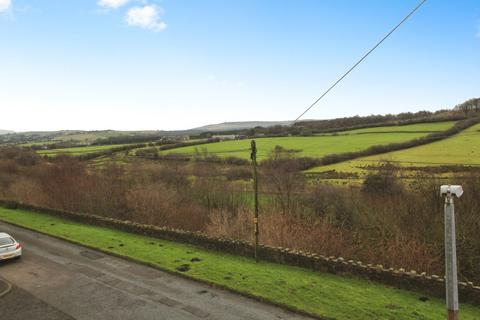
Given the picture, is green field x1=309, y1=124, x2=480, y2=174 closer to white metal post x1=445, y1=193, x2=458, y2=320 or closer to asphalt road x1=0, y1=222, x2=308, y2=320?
asphalt road x1=0, y1=222, x2=308, y2=320

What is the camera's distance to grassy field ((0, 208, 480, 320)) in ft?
40.9

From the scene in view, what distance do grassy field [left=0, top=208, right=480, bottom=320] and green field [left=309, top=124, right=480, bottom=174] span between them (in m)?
28.9

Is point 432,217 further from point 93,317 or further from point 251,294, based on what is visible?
point 93,317

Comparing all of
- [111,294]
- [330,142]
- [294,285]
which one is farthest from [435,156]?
[111,294]

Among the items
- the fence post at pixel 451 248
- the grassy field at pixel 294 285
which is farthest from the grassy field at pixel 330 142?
the fence post at pixel 451 248

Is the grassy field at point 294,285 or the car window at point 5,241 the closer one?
the grassy field at point 294,285

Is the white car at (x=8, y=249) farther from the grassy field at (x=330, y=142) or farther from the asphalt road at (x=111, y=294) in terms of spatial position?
the grassy field at (x=330, y=142)

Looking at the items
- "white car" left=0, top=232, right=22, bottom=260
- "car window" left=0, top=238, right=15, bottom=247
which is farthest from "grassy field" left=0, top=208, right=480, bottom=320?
"car window" left=0, top=238, right=15, bottom=247

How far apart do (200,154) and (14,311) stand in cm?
4968

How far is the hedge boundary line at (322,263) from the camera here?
13.9m

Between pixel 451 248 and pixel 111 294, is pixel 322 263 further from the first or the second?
pixel 451 248

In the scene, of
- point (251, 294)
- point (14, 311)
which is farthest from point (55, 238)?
point (251, 294)

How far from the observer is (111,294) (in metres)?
14.8

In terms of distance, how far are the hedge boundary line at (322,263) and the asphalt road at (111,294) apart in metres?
4.64
